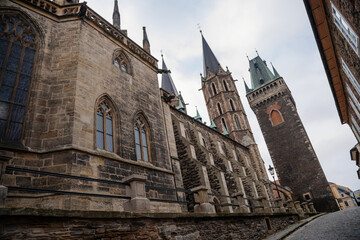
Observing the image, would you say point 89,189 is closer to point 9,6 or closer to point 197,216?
point 197,216

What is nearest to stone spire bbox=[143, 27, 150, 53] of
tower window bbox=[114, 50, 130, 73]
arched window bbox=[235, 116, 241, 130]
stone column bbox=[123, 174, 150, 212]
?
tower window bbox=[114, 50, 130, 73]

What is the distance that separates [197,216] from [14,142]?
215 inches

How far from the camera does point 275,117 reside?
131 feet

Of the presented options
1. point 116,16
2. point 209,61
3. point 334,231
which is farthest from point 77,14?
point 209,61

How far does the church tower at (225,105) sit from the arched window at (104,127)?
26975 millimetres

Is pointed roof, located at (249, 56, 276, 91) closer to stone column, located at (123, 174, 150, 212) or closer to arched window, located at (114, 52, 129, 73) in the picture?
arched window, located at (114, 52, 129, 73)

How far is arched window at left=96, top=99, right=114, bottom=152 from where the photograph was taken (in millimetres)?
8039

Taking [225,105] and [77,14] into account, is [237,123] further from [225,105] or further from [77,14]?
[77,14]

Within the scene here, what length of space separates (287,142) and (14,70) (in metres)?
37.5

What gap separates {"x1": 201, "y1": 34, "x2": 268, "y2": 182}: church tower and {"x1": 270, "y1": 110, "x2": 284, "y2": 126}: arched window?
15.4 feet

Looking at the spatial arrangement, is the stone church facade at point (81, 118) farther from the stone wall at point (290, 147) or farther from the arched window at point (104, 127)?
the stone wall at point (290, 147)

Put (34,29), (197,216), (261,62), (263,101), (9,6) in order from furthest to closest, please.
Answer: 1. (261,62)
2. (263,101)
3. (34,29)
4. (9,6)
5. (197,216)

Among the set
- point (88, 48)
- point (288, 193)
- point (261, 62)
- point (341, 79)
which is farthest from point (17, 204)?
point (261, 62)

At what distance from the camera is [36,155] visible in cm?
642
